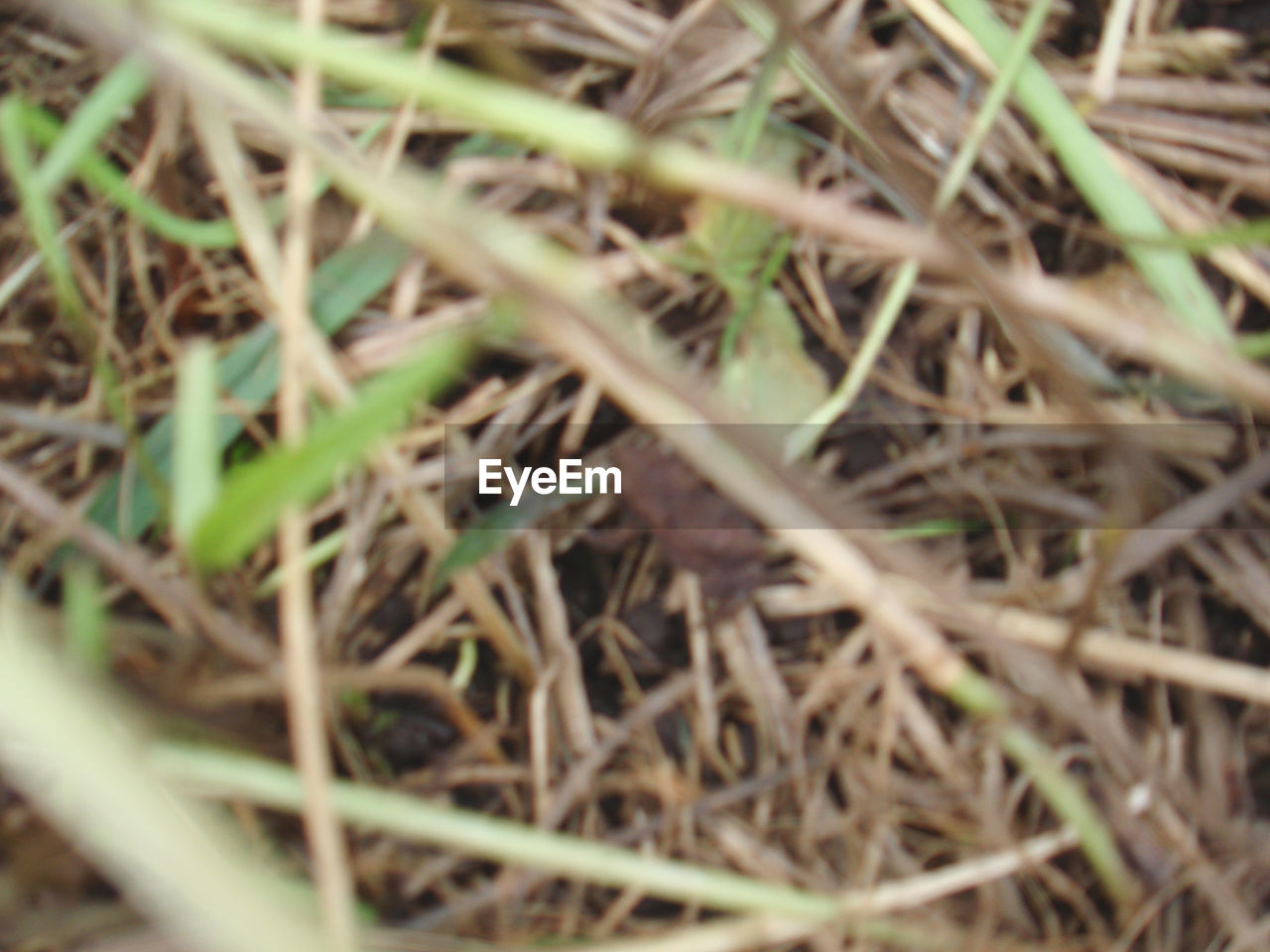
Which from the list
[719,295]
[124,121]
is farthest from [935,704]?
[124,121]

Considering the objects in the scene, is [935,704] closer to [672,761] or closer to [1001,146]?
[672,761]

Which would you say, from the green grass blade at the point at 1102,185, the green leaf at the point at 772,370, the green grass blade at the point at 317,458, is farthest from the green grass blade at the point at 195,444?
the green grass blade at the point at 1102,185

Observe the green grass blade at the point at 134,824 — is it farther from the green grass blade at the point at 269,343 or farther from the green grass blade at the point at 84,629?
the green grass blade at the point at 269,343

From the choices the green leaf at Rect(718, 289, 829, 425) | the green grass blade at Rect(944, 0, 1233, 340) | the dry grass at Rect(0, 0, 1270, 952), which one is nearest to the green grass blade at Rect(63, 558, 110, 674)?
the dry grass at Rect(0, 0, 1270, 952)

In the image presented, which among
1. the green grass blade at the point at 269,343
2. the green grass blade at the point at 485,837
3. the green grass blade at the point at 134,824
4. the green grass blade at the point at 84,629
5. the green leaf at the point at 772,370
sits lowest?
the green grass blade at the point at 485,837

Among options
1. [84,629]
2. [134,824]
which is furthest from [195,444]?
[134,824]
